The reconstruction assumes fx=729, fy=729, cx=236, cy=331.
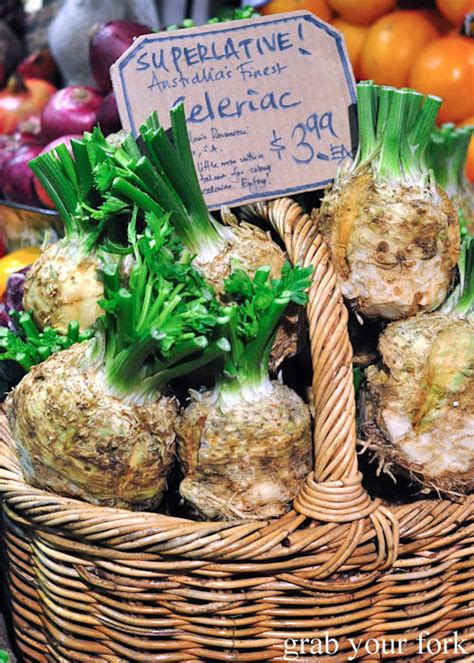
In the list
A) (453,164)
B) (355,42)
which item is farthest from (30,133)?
(453,164)

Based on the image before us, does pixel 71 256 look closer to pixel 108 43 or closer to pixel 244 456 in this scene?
pixel 244 456

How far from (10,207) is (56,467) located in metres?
1.17

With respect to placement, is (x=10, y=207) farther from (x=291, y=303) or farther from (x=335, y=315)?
(x=335, y=315)

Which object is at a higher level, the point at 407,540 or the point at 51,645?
the point at 407,540

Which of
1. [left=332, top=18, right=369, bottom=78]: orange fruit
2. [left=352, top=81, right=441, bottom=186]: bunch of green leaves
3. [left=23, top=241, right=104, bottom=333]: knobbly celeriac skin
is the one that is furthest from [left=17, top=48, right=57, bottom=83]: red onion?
[left=352, top=81, right=441, bottom=186]: bunch of green leaves

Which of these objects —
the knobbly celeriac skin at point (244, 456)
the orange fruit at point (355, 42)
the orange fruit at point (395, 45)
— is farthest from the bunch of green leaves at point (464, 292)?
the orange fruit at point (355, 42)

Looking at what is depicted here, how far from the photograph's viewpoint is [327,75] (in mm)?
1647

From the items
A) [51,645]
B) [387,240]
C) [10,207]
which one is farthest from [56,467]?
[10,207]

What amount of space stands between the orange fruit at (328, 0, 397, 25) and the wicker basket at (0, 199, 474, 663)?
1.47 m

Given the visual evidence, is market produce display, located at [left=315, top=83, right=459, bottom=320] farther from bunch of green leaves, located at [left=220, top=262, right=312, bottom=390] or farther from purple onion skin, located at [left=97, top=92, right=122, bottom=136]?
purple onion skin, located at [left=97, top=92, right=122, bottom=136]

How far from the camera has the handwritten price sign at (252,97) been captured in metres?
1.55

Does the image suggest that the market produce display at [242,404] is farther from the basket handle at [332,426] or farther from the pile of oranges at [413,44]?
the pile of oranges at [413,44]

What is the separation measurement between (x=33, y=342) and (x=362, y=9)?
5.73 ft

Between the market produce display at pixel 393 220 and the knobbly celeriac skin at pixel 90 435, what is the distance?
18.6 inches
